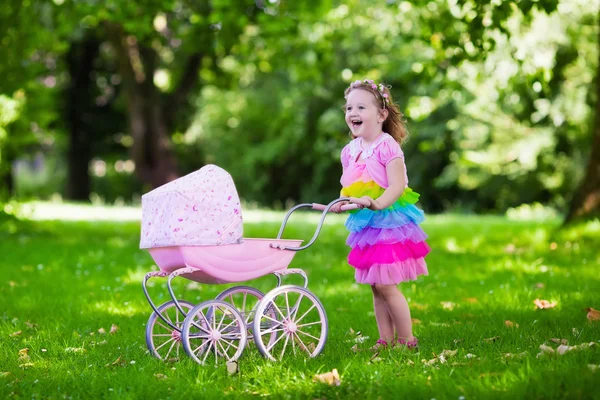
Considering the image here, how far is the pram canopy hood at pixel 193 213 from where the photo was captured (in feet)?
14.4

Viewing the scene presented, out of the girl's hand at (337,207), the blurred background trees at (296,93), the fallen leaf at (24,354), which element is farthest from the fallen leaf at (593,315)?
the fallen leaf at (24,354)

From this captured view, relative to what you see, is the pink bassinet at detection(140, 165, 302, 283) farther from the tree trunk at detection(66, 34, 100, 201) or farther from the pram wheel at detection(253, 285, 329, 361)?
the tree trunk at detection(66, 34, 100, 201)

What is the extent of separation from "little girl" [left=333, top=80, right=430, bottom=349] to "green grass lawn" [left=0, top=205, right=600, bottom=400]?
401mm

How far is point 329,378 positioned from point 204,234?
1.09 m

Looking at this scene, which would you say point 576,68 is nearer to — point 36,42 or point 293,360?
point 36,42

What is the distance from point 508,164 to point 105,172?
62.4 feet

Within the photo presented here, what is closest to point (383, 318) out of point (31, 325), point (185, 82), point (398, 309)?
point (398, 309)

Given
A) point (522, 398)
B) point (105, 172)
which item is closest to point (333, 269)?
point (522, 398)

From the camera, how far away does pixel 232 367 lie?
425cm

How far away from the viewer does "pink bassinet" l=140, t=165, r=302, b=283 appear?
4.39 meters

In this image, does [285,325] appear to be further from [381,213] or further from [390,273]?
[381,213]

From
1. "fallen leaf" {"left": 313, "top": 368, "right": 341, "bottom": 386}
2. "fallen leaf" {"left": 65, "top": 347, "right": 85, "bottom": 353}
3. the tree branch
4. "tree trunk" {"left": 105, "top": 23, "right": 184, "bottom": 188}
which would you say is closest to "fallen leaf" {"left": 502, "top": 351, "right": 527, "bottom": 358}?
"fallen leaf" {"left": 313, "top": 368, "right": 341, "bottom": 386}

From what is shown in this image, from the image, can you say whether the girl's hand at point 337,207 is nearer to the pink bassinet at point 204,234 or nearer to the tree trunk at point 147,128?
the pink bassinet at point 204,234

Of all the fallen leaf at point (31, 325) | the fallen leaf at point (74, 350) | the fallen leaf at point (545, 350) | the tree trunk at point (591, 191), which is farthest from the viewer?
the tree trunk at point (591, 191)
